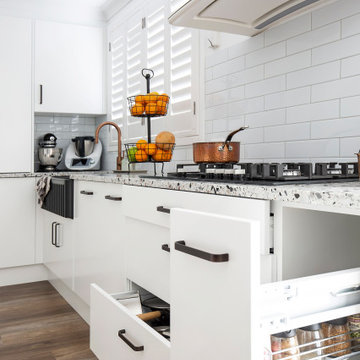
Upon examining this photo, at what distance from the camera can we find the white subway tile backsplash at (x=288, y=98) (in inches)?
73.4

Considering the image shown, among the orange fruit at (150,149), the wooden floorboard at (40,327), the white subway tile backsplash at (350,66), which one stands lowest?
the wooden floorboard at (40,327)

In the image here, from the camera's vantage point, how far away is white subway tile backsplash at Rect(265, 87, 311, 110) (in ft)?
6.11

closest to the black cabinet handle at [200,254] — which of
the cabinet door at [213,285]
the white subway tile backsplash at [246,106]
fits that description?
the cabinet door at [213,285]

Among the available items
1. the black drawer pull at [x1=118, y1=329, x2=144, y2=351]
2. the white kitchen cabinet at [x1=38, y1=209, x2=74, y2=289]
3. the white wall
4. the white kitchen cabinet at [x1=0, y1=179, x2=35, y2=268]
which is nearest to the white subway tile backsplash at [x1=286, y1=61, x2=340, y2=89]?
the white wall

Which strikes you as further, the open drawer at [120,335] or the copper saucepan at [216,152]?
the copper saucepan at [216,152]

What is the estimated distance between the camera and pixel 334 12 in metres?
1.71

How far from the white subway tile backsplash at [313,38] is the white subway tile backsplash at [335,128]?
0.32m

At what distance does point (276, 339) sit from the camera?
34.5 inches

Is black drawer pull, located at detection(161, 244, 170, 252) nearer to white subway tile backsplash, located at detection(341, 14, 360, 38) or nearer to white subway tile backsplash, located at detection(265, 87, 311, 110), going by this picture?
white subway tile backsplash, located at detection(265, 87, 311, 110)

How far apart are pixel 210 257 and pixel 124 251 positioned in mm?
1196

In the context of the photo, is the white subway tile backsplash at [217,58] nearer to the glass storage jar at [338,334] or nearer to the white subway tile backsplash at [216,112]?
the white subway tile backsplash at [216,112]

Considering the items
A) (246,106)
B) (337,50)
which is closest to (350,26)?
(337,50)

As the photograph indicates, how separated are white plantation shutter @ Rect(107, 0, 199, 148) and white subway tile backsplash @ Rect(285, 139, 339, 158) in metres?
0.77

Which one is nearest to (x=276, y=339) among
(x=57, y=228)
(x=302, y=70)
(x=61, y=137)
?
(x=302, y=70)
